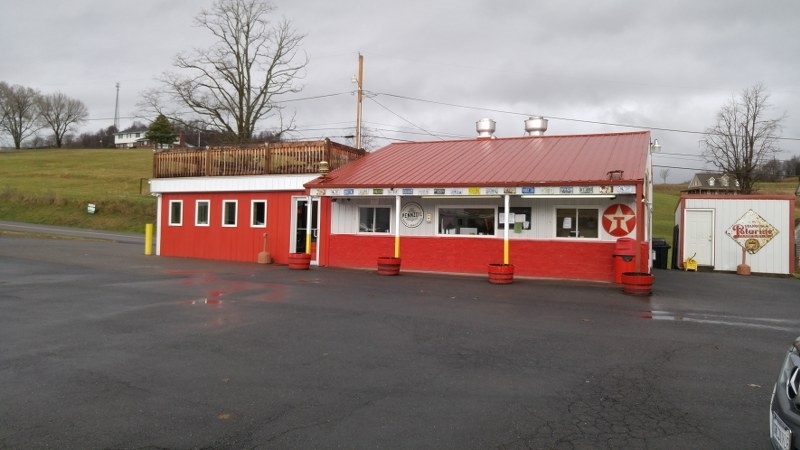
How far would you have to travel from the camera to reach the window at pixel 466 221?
16.6 meters

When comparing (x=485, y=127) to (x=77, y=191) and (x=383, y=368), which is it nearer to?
(x=383, y=368)

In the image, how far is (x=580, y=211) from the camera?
1547cm

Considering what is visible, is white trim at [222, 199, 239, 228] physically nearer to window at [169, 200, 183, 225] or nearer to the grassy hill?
window at [169, 200, 183, 225]

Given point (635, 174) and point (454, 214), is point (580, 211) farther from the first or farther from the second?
point (454, 214)

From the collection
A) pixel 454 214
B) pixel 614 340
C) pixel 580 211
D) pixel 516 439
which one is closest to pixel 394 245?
pixel 454 214

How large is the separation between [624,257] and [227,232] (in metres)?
14.0

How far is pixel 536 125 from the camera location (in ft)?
70.3

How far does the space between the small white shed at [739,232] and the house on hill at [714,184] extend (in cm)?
2791

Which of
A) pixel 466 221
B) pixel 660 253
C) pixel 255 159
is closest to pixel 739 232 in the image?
pixel 660 253

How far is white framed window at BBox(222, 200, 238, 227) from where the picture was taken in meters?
20.9

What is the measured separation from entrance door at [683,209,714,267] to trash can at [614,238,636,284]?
21.1 feet

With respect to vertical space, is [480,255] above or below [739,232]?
below

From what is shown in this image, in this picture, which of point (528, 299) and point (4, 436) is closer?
point (4, 436)

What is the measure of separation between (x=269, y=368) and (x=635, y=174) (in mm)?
11058
